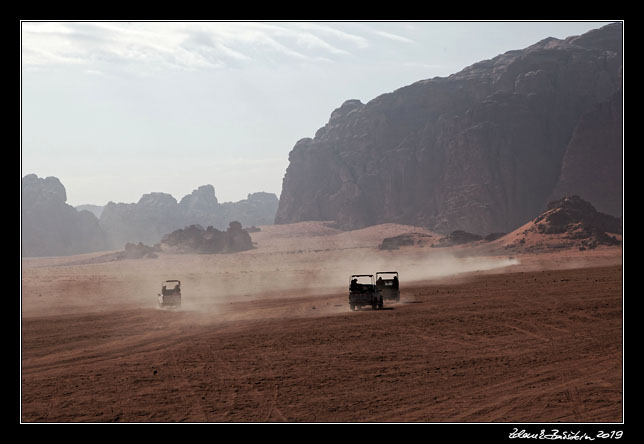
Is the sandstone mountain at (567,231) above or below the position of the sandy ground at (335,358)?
above

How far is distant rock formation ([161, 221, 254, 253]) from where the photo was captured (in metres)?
107

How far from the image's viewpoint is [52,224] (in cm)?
18025

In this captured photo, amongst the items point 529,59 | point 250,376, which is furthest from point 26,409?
point 529,59

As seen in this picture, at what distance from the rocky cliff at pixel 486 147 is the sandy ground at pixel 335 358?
95.8 m

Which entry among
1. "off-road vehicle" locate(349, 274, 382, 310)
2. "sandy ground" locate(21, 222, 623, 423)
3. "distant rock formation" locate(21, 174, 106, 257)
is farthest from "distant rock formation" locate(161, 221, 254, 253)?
"off-road vehicle" locate(349, 274, 382, 310)

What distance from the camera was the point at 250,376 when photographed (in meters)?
15.6

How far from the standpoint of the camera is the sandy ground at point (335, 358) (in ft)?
41.3

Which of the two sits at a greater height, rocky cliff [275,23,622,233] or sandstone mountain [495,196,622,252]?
rocky cliff [275,23,622,233]

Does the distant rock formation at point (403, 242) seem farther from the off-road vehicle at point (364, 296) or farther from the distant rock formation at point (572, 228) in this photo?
the off-road vehicle at point (364, 296)

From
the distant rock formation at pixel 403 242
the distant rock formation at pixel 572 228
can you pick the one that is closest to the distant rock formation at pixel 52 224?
the distant rock formation at pixel 403 242

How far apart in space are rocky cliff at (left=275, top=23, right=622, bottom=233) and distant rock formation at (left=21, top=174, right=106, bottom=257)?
65.6m

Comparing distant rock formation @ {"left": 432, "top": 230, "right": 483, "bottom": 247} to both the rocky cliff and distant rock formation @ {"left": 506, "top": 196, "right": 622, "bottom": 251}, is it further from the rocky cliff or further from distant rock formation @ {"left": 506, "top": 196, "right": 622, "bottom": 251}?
the rocky cliff

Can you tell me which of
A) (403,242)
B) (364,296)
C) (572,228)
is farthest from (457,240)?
(364,296)

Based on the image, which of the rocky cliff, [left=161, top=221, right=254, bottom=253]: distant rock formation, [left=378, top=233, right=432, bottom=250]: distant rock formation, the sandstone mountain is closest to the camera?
the sandstone mountain
